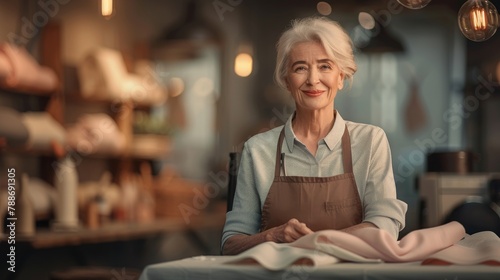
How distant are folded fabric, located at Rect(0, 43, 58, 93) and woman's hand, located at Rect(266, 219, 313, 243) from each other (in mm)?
3052

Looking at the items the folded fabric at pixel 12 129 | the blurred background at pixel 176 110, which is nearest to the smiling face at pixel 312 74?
the blurred background at pixel 176 110

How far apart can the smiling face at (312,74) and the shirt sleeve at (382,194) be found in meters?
0.19

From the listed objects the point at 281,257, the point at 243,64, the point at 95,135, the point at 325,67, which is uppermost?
the point at 243,64

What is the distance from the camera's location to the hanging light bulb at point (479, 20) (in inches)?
112

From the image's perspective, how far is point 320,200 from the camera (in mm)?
2340

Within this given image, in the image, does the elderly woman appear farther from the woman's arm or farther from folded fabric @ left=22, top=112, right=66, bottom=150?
folded fabric @ left=22, top=112, right=66, bottom=150

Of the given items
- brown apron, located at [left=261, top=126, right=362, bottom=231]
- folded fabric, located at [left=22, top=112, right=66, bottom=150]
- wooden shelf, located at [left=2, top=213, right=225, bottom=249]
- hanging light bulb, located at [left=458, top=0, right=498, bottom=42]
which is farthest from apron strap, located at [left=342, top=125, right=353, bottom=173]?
folded fabric, located at [left=22, top=112, right=66, bottom=150]

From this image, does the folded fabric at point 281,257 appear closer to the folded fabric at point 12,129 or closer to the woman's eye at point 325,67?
the woman's eye at point 325,67

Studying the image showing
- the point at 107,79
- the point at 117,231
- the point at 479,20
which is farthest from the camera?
the point at 107,79

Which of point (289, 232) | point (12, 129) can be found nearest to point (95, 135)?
point (12, 129)

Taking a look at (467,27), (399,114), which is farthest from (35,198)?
(399,114)

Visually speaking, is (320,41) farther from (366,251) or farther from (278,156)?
(366,251)

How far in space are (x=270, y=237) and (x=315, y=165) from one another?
233 mm

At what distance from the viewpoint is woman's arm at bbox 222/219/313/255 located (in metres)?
2.21
